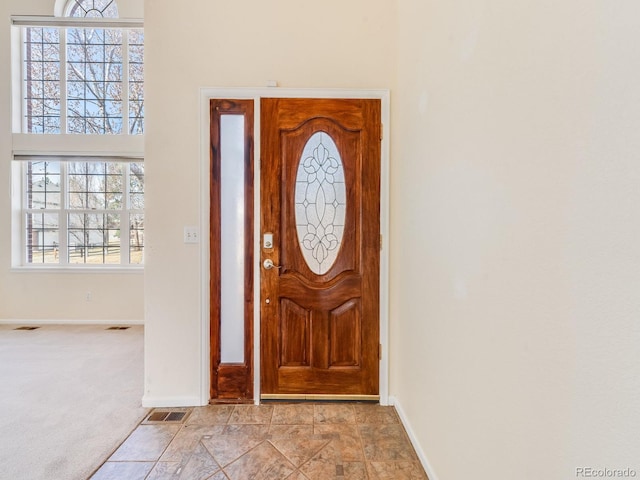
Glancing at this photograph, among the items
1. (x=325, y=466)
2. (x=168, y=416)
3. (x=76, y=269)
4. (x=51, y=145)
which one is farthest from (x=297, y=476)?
(x=51, y=145)

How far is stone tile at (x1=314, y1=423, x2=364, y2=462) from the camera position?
1.80 meters

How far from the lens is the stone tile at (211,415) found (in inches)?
83.7

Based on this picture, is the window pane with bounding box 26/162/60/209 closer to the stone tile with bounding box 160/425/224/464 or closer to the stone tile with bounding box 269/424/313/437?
the stone tile with bounding box 160/425/224/464

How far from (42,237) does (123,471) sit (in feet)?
14.0

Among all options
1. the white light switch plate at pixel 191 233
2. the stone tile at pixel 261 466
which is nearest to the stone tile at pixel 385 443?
the stone tile at pixel 261 466

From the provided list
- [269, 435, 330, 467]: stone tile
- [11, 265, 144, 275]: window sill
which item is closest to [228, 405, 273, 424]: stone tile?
[269, 435, 330, 467]: stone tile

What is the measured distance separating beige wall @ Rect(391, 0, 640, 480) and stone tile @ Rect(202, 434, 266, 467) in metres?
1.03

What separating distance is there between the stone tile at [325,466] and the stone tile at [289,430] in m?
0.20

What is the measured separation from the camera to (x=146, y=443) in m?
1.92

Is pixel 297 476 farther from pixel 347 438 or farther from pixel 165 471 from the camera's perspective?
pixel 165 471

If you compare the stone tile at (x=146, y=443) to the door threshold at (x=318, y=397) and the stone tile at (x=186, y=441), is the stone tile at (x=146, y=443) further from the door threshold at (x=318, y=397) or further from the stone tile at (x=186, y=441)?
the door threshold at (x=318, y=397)

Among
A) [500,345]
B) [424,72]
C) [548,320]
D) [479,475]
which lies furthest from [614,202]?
[424,72]

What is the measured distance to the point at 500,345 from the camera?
1061 mm

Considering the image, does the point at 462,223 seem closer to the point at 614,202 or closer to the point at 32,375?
the point at 614,202
